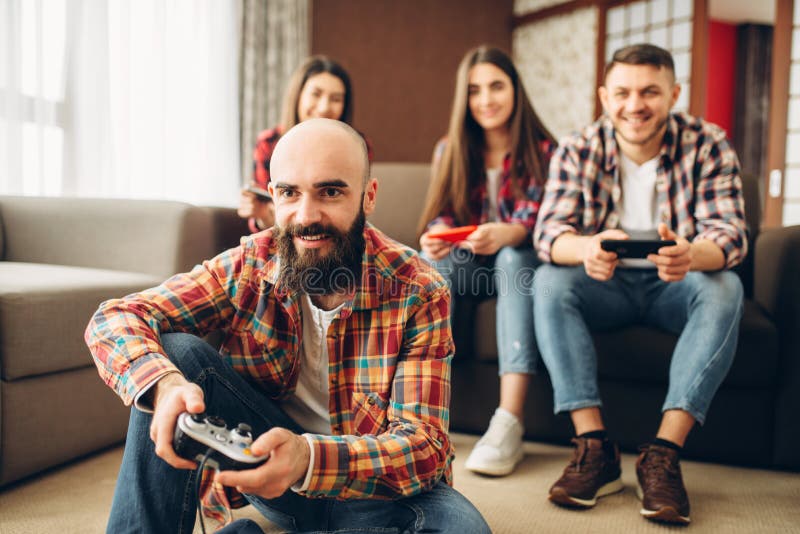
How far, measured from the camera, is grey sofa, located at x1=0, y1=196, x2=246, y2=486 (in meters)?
1.42

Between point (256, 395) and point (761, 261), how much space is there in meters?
1.41

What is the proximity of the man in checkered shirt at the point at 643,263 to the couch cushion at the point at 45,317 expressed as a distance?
104cm

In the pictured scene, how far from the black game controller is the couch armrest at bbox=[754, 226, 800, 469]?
1.37 metres

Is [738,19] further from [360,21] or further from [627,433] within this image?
[627,433]

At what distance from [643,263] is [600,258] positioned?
0.84 ft

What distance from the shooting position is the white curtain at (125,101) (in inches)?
104

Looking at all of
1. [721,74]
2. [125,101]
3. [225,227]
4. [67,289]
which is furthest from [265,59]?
[721,74]

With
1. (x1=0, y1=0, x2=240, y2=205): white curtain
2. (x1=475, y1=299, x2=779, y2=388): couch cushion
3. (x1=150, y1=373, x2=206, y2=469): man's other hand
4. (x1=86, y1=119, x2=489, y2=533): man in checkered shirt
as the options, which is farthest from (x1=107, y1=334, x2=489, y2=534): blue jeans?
(x1=0, y1=0, x2=240, y2=205): white curtain

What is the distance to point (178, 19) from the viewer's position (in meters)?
3.38

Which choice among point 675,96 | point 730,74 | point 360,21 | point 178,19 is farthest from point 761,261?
point 730,74

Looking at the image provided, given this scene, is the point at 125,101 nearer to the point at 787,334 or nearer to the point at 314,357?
the point at 314,357

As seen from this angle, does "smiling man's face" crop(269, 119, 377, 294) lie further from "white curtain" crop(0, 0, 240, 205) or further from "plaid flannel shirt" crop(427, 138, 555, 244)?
"white curtain" crop(0, 0, 240, 205)

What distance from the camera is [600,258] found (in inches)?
59.9

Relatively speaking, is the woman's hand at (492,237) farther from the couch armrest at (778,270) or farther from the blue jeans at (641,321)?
the couch armrest at (778,270)
